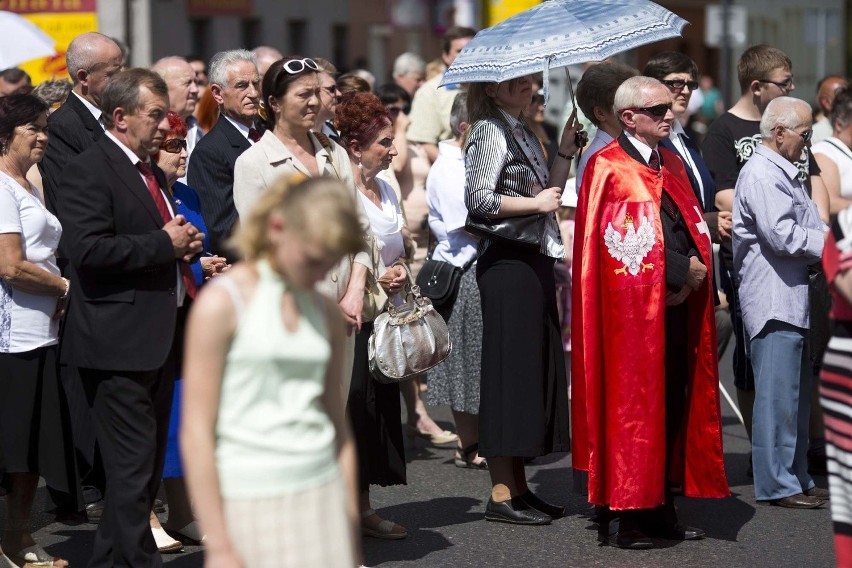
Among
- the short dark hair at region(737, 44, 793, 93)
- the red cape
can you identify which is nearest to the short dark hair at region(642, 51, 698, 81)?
the short dark hair at region(737, 44, 793, 93)

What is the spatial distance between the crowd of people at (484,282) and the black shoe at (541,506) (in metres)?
0.02

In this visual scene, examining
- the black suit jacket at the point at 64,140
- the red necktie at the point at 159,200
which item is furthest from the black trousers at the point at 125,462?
the black suit jacket at the point at 64,140

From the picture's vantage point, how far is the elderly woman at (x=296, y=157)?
237 inches

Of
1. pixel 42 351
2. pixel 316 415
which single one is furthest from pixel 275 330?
pixel 42 351

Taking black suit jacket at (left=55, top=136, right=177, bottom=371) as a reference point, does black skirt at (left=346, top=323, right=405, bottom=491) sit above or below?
below

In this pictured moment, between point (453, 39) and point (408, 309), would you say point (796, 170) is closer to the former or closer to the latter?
point (408, 309)

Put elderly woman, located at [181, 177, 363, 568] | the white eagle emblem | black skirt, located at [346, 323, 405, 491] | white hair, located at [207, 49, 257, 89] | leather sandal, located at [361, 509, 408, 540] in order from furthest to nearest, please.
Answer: white hair, located at [207, 49, 257, 89]
leather sandal, located at [361, 509, 408, 540]
black skirt, located at [346, 323, 405, 491]
the white eagle emblem
elderly woman, located at [181, 177, 363, 568]

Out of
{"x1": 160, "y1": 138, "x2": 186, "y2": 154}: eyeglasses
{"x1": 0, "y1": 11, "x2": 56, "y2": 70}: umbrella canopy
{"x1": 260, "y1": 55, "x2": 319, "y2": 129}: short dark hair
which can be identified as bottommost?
{"x1": 160, "y1": 138, "x2": 186, "y2": 154}: eyeglasses

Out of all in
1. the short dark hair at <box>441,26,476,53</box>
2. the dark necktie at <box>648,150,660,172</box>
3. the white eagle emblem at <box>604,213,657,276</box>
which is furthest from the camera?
the short dark hair at <box>441,26,476,53</box>

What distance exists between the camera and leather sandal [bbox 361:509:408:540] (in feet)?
21.9

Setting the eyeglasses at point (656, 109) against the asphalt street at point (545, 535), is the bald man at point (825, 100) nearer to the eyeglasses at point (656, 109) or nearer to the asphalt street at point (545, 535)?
the asphalt street at point (545, 535)

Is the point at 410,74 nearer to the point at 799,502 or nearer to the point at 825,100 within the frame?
the point at 825,100

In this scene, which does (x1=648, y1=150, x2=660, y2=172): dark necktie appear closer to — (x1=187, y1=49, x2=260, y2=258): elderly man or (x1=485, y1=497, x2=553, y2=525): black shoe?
(x1=485, y1=497, x2=553, y2=525): black shoe

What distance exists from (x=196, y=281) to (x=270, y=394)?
270 centimetres
